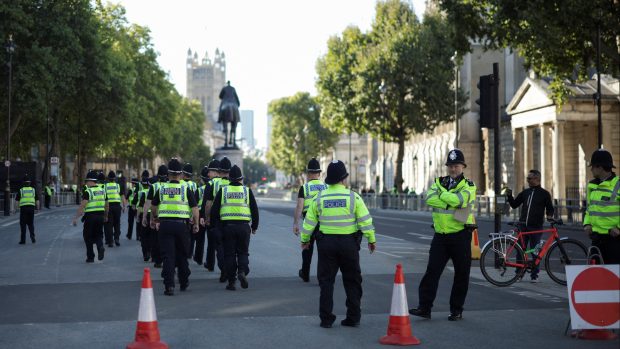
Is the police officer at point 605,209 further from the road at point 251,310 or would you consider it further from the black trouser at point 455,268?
the black trouser at point 455,268

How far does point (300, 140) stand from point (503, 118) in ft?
225

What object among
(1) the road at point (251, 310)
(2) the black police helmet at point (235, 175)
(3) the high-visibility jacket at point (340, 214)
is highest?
(2) the black police helmet at point (235, 175)

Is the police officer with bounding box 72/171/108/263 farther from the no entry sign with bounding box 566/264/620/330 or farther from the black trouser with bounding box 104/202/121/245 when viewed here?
the no entry sign with bounding box 566/264/620/330

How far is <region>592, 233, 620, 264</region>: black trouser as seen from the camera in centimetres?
1057

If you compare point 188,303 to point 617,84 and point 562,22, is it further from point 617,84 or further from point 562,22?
point 617,84

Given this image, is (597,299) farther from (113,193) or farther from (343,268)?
(113,193)

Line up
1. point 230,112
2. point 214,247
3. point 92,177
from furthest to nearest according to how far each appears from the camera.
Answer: point 230,112 → point 92,177 → point 214,247

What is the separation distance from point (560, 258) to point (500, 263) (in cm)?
89

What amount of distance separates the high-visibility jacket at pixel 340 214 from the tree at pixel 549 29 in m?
18.0

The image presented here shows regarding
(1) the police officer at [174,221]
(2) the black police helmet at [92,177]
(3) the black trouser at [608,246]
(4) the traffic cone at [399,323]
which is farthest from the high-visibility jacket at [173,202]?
(2) the black police helmet at [92,177]

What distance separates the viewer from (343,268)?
10391mm

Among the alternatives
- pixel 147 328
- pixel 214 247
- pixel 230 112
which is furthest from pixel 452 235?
pixel 230 112

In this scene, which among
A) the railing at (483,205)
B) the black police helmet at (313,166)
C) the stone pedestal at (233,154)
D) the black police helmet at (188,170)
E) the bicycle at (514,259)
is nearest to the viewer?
the bicycle at (514,259)

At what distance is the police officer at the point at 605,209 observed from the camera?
10586 millimetres
